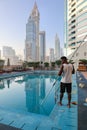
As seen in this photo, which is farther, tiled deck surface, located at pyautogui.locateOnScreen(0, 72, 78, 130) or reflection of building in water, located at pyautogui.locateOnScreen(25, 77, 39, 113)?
reflection of building in water, located at pyautogui.locateOnScreen(25, 77, 39, 113)

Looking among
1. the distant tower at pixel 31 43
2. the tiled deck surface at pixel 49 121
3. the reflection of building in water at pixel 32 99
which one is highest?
the distant tower at pixel 31 43

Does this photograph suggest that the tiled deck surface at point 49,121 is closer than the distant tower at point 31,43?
Yes

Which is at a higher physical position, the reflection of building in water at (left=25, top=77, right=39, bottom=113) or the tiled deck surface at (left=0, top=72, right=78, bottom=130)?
the tiled deck surface at (left=0, top=72, right=78, bottom=130)

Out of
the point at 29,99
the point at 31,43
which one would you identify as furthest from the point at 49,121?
the point at 31,43

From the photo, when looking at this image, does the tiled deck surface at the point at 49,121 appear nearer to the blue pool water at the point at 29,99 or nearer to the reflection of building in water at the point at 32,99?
the blue pool water at the point at 29,99

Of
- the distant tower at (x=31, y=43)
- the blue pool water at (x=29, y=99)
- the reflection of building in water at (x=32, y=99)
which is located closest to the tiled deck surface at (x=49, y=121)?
the blue pool water at (x=29, y=99)

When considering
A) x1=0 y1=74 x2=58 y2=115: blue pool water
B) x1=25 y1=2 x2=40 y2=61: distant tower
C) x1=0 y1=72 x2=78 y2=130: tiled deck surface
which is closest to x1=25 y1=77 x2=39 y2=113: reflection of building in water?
x1=0 y1=74 x2=58 y2=115: blue pool water

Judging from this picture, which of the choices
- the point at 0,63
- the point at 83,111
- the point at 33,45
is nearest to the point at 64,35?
the point at 33,45

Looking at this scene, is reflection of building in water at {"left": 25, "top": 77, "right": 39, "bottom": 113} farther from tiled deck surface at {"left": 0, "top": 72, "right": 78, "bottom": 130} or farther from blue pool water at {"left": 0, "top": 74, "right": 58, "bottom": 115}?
tiled deck surface at {"left": 0, "top": 72, "right": 78, "bottom": 130}

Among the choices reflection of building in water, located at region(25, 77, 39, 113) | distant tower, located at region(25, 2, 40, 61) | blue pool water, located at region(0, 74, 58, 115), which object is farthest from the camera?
distant tower, located at region(25, 2, 40, 61)

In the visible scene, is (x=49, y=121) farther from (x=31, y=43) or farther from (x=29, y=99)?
(x=31, y=43)

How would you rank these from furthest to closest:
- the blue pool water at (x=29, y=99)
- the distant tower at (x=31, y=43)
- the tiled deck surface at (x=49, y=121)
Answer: the distant tower at (x=31, y=43) < the blue pool water at (x=29, y=99) < the tiled deck surface at (x=49, y=121)

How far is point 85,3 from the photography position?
33.5 metres

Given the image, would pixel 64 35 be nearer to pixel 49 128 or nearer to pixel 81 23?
pixel 81 23
